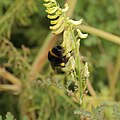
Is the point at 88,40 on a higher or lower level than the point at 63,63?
higher

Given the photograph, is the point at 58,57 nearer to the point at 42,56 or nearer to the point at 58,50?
the point at 58,50

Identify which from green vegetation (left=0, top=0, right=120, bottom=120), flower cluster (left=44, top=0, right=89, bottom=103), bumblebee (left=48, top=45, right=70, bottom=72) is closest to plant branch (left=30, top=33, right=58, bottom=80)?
green vegetation (left=0, top=0, right=120, bottom=120)

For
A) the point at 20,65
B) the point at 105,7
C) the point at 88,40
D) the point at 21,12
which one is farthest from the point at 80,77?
the point at 105,7

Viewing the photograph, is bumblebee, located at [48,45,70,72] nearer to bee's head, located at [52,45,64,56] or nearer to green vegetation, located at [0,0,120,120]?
bee's head, located at [52,45,64,56]

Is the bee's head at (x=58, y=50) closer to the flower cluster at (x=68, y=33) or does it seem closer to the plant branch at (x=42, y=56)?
the flower cluster at (x=68, y=33)

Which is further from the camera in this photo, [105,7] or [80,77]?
[105,7]

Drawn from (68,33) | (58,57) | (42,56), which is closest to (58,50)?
(58,57)

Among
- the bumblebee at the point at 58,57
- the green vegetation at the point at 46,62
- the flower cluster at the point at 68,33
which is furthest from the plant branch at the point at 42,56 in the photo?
the flower cluster at the point at 68,33

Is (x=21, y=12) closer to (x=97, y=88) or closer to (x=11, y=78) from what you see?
(x=11, y=78)
